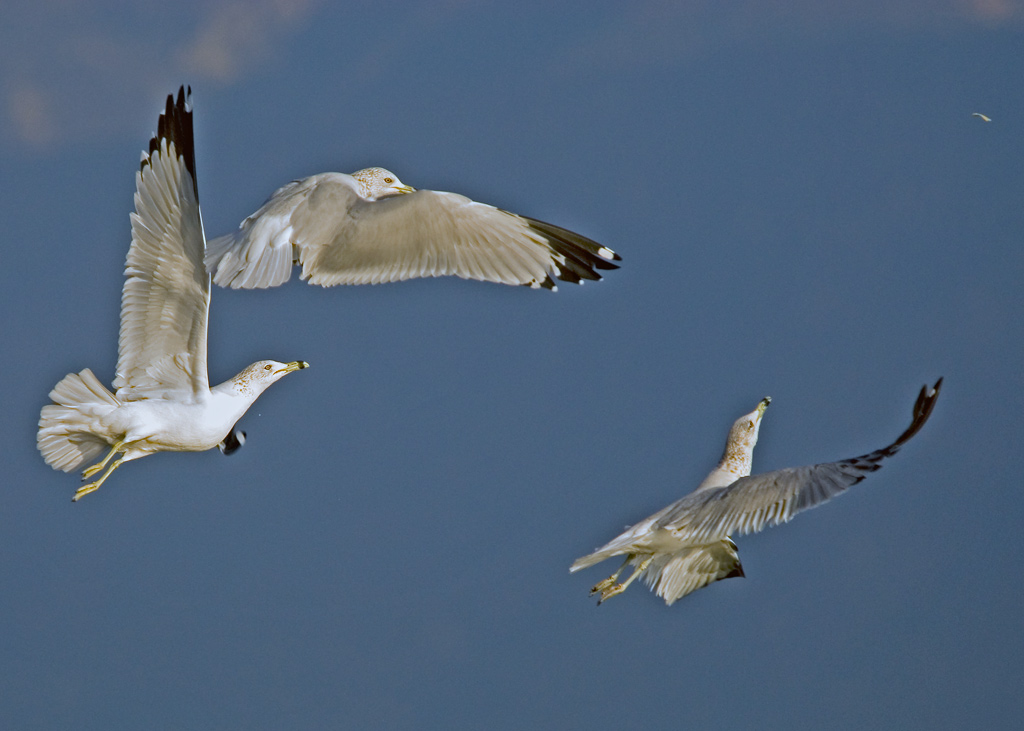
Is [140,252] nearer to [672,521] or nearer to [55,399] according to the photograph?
[55,399]

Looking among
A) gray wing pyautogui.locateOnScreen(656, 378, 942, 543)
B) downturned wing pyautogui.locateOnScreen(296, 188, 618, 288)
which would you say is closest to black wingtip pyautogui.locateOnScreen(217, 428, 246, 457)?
downturned wing pyautogui.locateOnScreen(296, 188, 618, 288)

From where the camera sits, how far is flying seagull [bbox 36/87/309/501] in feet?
22.4

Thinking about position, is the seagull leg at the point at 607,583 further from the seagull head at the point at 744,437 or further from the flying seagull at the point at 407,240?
the flying seagull at the point at 407,240

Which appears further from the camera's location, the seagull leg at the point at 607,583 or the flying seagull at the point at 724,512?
the seagull leg at the point at 607,583

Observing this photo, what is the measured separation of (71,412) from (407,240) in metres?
1.81

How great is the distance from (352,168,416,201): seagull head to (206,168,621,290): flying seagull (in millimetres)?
155

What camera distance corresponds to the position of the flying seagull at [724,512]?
7.29m

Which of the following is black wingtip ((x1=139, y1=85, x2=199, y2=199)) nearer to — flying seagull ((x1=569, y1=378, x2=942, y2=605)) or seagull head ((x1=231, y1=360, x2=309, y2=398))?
seagull head ((x1=231, y1=360, x2=309, y2=398))

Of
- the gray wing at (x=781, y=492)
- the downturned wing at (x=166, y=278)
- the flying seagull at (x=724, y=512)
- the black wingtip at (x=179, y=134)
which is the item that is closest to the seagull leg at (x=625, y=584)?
the flying seagull at (x=724, y=512)

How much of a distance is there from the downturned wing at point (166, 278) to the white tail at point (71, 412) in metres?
0.16

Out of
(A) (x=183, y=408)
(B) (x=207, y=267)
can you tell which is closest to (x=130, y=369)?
(A) (x=183, y=408)

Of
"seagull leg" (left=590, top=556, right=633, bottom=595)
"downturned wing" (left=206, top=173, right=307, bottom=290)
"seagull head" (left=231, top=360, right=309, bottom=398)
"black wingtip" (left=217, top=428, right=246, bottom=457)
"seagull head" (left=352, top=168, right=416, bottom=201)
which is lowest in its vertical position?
"seagull leg" (left=590, top=556, right=633, bottom=595)

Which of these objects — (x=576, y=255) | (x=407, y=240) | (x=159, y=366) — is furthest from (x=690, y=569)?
(x=159, y=366)

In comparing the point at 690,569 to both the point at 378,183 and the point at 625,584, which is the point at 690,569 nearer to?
the point at 625,584
